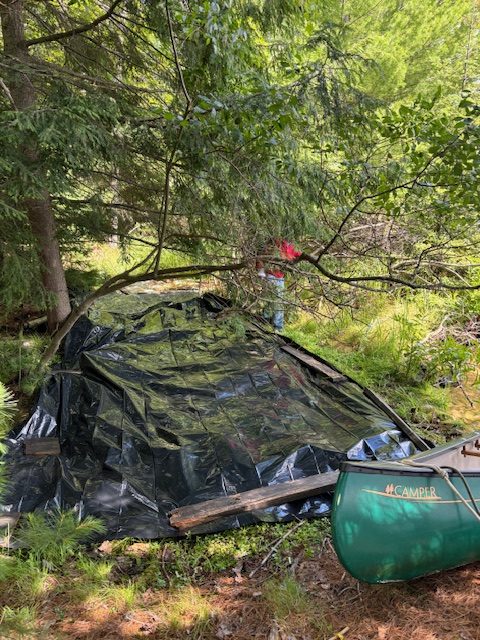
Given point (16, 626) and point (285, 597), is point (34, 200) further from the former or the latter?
point (285, 597)

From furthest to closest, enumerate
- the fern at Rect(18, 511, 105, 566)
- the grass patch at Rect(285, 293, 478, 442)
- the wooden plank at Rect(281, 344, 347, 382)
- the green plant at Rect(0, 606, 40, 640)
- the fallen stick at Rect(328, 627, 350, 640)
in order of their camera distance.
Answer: the grass patch at Rect(285, 293, 478, 442) → the wooden plank at Rect(281, 344, 347, 382) → the fern at Rect(18, 511, 105, 566) → the fallen stick at Rect(328, 627, 350, 640) → the green plant at Rect(0, 606, 40, 640)

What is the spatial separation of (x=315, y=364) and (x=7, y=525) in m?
3.05

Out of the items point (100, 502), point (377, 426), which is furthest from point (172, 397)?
point (377, 426)

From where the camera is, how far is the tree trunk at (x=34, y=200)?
3.07 metres

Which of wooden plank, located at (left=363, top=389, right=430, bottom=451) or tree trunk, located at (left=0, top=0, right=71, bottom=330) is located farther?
wooden plank, located at (left=363, top=389, right=430, bottom=451)

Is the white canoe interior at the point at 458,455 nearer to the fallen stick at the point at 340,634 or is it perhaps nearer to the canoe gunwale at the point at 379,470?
the canoe gunwale at the point at 379,470

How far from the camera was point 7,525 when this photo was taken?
247cm

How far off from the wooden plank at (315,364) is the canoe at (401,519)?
2.01m

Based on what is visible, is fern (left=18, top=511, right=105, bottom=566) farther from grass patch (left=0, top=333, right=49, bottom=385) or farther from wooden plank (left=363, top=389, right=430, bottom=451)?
wooden plank (left=363, top=389, right=430, bottom=451)

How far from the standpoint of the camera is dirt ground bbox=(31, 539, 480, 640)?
1.99m

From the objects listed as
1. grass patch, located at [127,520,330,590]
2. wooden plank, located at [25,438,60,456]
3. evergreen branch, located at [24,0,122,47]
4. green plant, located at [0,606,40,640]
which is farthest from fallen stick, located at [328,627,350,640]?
evergreen branch, located at [24,0,122,47]

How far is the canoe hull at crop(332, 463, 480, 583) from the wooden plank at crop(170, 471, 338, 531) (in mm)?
790

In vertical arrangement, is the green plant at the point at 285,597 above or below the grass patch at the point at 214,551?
above

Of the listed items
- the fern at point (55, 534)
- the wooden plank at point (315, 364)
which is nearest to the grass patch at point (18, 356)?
the fern at point (55, 534)
